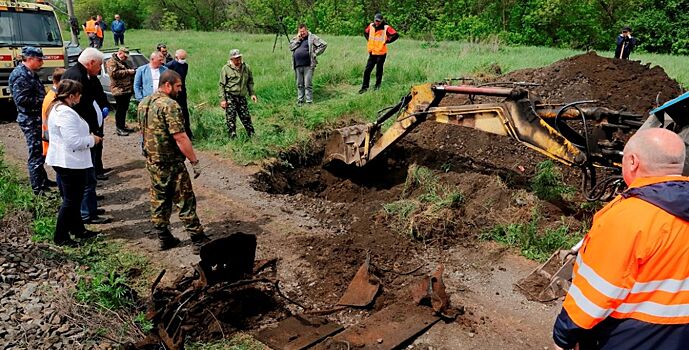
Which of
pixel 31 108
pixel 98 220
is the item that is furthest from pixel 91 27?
pixel 98 220

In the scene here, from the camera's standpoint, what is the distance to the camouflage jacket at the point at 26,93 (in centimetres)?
723

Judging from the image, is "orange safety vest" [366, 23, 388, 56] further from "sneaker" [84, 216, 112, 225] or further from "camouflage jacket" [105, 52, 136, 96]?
"sneaker" [84, 216, 112, 225]

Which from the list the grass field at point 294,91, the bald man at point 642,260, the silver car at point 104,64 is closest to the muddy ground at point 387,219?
the grass field at point 294,91

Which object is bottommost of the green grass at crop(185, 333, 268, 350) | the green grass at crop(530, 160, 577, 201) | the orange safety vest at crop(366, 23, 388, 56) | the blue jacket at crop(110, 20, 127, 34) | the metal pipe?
the green grass at crop(185, 333, 268, 350)

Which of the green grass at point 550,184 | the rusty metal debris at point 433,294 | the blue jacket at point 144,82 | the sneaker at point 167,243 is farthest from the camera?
the blue jacket at point 144,82

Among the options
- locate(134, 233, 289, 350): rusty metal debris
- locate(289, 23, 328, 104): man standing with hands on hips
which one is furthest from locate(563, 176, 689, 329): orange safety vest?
locate(289, 23, 328, 104): man standing with hands on hips

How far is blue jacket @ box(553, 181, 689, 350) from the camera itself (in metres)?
2.24

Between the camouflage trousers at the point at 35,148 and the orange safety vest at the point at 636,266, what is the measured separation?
23.7ft

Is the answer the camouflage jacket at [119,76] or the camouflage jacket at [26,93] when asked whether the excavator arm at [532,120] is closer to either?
the camouflage jacket at [26,93]

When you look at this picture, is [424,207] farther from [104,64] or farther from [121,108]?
[104,64]

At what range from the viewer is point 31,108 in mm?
7359

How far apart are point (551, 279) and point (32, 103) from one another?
6792 millimetres

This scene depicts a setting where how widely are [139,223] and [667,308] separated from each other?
595 cm

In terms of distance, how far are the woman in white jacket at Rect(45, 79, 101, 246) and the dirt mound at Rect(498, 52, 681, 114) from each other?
22.7ft
